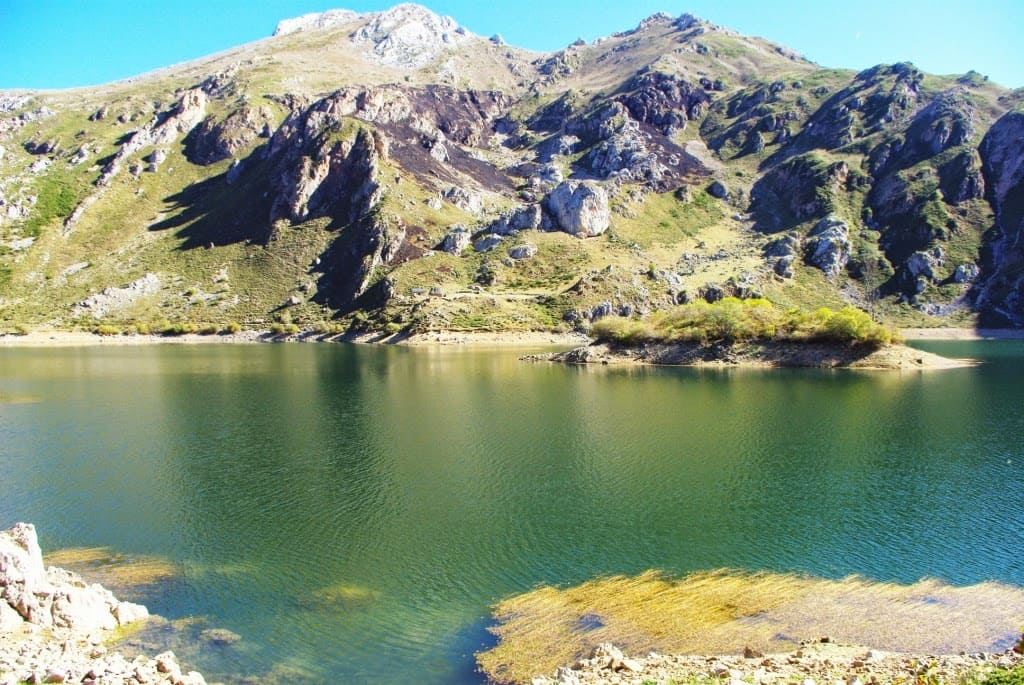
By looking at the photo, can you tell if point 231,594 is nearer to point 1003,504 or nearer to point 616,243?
point 1003,504

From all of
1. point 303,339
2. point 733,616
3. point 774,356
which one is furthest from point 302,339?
point 733,616

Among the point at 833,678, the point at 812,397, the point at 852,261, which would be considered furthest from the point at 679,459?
the point at 852,261

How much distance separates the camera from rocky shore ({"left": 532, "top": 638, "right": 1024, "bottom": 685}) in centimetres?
1527

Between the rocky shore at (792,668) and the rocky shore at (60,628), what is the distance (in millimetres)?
10392

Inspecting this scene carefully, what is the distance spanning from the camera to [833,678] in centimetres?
1541

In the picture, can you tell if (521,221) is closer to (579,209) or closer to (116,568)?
(579,209)

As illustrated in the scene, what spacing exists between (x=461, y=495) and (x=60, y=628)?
58.4ft

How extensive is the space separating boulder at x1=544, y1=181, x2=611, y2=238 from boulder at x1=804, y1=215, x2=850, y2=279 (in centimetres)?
5531

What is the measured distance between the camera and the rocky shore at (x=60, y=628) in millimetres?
16031

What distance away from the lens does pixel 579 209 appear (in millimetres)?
165625

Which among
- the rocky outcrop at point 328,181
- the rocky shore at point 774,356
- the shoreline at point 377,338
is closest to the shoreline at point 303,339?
the shoreline at point 377,338

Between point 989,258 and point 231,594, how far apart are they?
190 meters

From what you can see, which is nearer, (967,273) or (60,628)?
(60,628)

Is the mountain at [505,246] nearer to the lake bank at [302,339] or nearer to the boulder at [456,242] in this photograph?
the boulder at [456,242]
